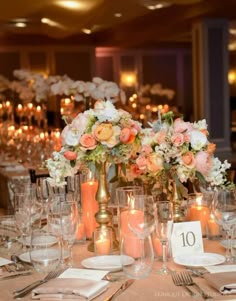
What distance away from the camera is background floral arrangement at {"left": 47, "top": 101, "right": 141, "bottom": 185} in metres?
2.27

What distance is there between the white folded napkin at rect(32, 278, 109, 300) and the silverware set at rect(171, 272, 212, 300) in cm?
27

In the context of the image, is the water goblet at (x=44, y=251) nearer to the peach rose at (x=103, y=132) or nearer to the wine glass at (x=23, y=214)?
the wine glass at (x=23, y=214)

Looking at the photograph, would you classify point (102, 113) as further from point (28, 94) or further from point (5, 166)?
point (28, 94)

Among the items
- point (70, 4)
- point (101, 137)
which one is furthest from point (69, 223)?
point (70, 4)

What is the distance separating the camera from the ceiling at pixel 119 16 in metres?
8.11

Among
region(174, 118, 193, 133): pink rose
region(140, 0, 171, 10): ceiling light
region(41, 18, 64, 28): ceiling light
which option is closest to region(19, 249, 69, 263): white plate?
region(174, 118, 193, 133): pink rose

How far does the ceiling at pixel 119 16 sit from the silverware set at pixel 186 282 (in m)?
6.20

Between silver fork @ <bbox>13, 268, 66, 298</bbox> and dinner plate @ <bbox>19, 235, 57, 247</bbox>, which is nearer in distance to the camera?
silver fork @ <bbox>13, 268, 66, 298</bbox>

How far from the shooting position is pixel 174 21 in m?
10.5

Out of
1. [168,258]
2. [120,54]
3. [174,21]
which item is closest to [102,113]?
[168,258]

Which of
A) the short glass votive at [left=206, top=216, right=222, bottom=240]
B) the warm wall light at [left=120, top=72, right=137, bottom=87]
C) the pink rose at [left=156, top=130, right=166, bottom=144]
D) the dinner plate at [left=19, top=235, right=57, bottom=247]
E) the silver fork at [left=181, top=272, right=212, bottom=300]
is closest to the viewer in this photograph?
the silver fork at [left=181, top=272, right=212, bottom=300]

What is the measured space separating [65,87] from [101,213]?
4.23m

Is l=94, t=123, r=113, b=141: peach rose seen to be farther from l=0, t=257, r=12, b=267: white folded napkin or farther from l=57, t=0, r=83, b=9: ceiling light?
l=57, t=0, r=83, b=9: ceiling light

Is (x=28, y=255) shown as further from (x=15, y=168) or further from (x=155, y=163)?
(x=15, y=168)
